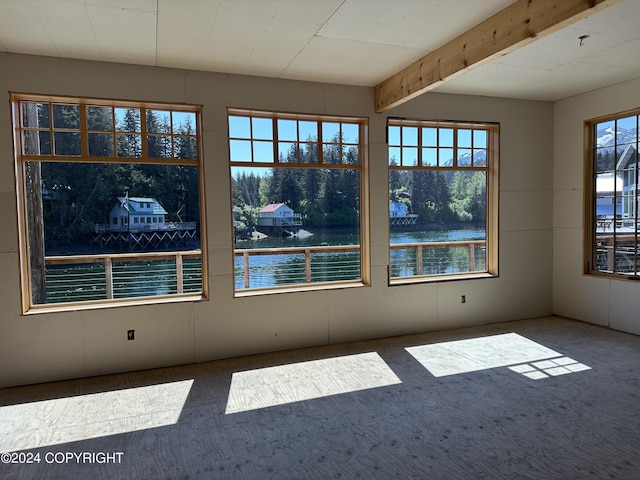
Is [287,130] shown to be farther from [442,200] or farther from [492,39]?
[442,200]

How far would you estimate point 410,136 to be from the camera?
215 inches

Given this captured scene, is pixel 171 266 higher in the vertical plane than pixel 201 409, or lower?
higher

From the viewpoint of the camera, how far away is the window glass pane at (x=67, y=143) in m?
4.14

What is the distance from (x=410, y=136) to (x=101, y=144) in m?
3.59

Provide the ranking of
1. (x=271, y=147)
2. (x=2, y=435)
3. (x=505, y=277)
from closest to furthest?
(x=2, y=435) → (x=271, y=147) → (x=505, y=277)

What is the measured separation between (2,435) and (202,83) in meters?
3.51

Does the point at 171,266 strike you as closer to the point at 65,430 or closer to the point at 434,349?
the point at 65,430

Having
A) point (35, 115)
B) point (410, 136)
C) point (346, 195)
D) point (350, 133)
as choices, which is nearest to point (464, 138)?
point (410, 136)

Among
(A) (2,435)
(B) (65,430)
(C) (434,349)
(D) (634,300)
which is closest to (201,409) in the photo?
(B) (65,430)

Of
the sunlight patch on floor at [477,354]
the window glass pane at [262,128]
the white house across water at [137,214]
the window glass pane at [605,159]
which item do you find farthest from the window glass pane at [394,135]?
the white house across water at [137,214]

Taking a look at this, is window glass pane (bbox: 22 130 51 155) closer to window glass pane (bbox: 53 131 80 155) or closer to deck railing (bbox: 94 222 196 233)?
window glass pane (bbox: 53 131 80 155)

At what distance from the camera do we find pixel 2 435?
3043mm

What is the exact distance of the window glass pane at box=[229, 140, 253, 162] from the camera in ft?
15.4

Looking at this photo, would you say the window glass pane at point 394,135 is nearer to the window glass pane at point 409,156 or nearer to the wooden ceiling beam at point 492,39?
the window glass pane at point 409,156
